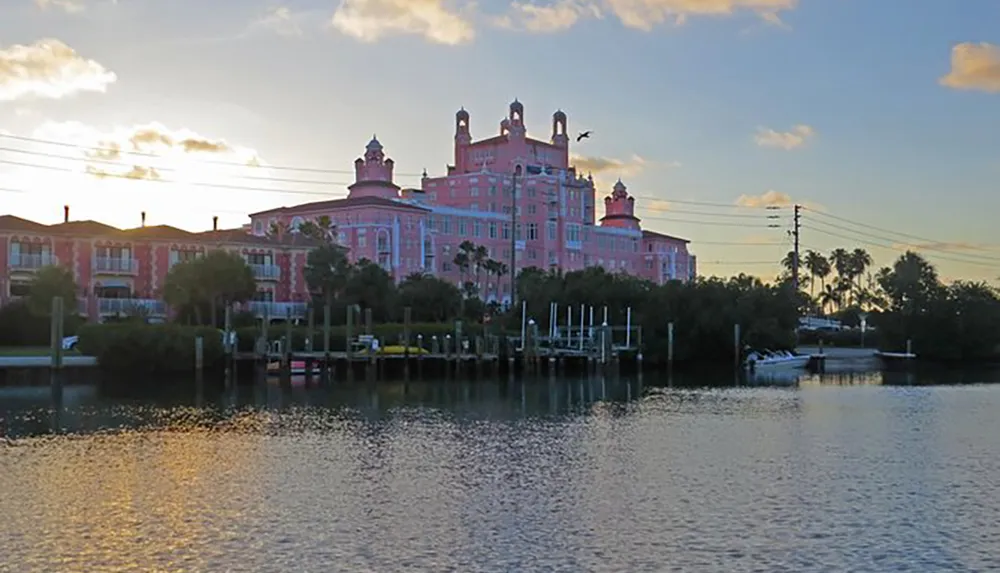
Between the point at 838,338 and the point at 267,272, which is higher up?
the point at 267,272

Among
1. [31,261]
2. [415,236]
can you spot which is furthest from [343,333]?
[415,236]

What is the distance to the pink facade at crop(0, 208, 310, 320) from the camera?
77250 mm

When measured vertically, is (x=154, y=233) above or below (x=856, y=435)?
above

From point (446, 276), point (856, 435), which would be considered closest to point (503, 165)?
point (446, 276)

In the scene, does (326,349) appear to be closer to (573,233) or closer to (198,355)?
(198,355)

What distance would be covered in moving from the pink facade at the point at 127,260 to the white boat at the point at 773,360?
3336 centimetres

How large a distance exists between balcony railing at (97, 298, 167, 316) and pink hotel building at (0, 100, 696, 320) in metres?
0.09

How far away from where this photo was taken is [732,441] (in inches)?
1369

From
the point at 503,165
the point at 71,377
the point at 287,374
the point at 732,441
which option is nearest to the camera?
the point at 732,441

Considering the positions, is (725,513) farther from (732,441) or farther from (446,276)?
(446,276)

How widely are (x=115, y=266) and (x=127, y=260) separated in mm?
996

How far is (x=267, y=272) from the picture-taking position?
285 ft

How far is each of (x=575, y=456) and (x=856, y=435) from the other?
35.0 feet

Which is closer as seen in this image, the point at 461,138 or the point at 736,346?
the point at 736,346
